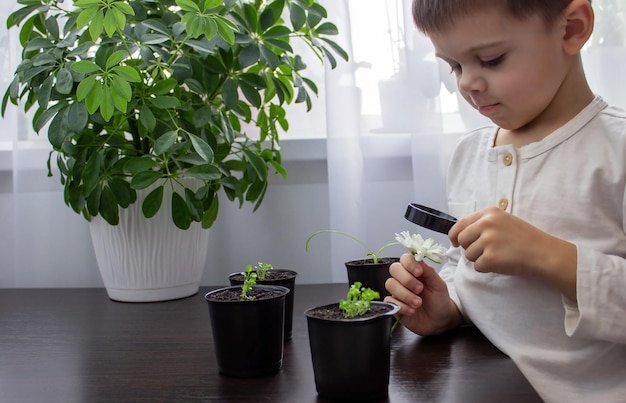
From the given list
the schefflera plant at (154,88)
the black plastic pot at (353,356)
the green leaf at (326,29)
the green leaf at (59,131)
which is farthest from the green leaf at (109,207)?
the black plastic pot at (353,356)

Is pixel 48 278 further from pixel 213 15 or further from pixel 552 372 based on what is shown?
pixel 552 372

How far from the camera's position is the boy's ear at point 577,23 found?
2.32ft

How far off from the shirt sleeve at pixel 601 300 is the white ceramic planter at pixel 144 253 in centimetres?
71

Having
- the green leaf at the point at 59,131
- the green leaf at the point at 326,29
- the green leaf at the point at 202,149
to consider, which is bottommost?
the green leaf at the point at 202,149

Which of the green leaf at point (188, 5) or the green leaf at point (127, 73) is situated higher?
the green leaf at point (188, 5)

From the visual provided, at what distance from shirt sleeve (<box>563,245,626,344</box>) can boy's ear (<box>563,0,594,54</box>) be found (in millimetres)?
253

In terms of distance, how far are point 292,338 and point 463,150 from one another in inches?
14.2

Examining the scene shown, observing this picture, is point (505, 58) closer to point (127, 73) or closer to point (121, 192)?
point (127, 73)

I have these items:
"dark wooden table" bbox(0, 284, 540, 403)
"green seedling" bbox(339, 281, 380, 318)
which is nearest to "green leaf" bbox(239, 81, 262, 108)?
"dark wooden table" bbox(0, 284, 540, 403)

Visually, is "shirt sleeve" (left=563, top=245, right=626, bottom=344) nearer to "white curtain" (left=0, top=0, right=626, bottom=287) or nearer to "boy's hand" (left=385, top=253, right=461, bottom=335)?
"boy's hand" (left=385, top=253, right=461, bottom=335)

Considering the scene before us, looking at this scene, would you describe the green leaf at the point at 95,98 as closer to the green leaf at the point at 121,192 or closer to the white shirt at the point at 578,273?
the green leaf at the point at 121,192

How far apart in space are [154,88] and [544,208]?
2.00ft

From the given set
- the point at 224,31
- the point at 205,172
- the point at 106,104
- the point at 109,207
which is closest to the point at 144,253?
the point at 109,207

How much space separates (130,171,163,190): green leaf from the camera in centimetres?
99
